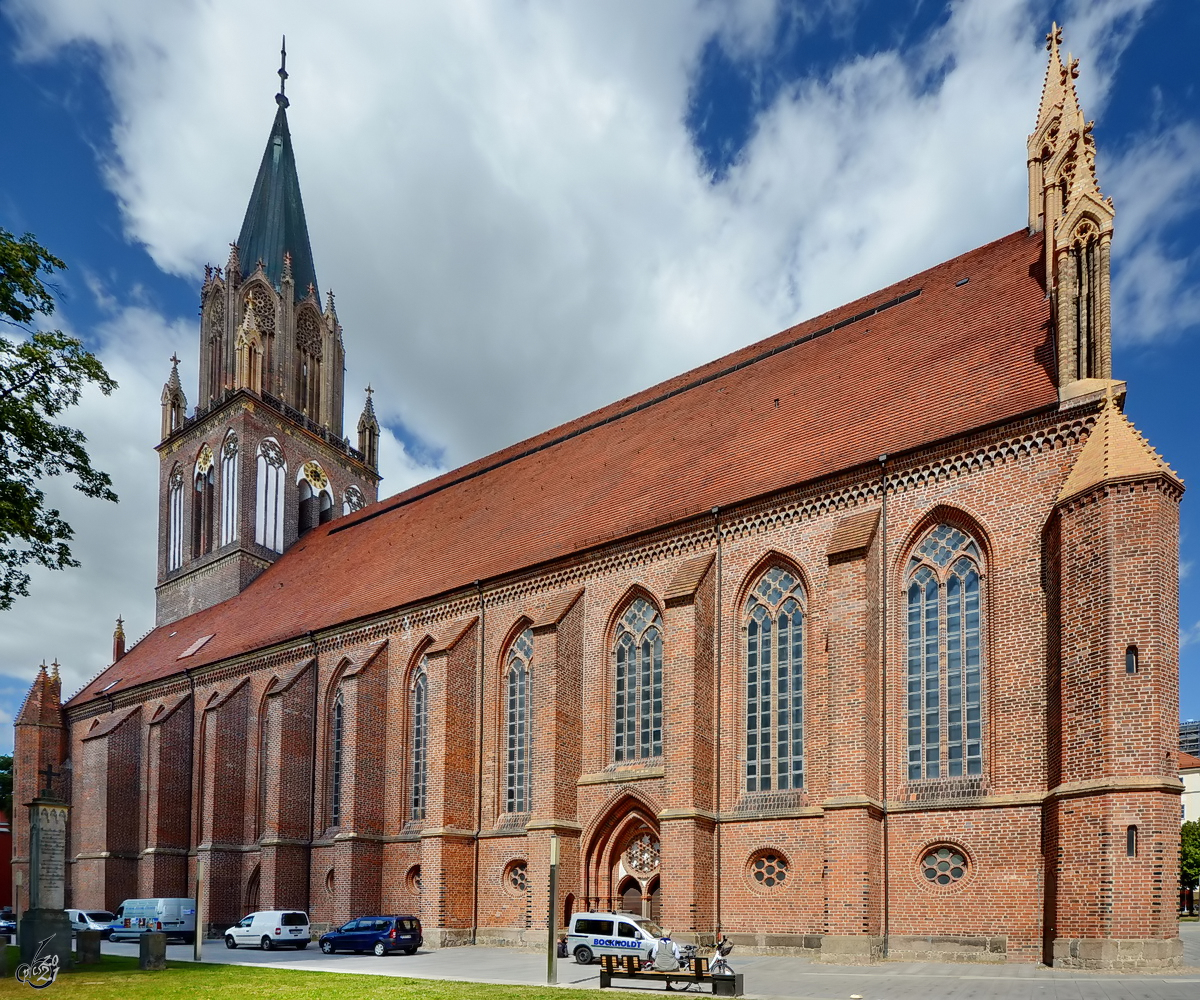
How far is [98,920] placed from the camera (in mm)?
33562

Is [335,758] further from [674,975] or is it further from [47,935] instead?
[674,975]

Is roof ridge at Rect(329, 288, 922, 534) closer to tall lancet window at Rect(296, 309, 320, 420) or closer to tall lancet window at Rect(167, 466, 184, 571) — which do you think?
tall lancet window at Rect(296, 309, 320, 420)

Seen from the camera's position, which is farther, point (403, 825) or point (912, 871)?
point (403, 825)

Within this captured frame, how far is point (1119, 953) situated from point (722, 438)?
47.9 ft

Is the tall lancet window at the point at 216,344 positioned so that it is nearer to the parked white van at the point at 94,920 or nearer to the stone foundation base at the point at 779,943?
the parked white van at the point at 94,920

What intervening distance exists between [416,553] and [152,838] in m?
13.3

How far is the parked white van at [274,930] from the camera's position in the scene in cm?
2866

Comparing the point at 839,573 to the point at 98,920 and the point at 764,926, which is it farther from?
the point at 98,920

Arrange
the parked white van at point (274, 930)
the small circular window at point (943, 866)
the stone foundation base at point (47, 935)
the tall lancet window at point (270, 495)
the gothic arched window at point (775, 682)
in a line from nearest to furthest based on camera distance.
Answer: the small circular window at point (943, 866) < the stone foundation base at point (47, 935) < the gothic arched window at point (775, 682) < the parked white van at point (274, 930) < the tall lancet window at point (270, 495)

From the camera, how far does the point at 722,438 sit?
90.4 ft

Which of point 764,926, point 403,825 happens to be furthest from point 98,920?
point 764,926

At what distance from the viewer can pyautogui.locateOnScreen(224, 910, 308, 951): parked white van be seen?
94.0ft

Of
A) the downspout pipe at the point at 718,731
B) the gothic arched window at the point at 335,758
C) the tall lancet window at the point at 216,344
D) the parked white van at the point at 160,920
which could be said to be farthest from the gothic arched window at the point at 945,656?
the tall lancet window at the point at 216,344

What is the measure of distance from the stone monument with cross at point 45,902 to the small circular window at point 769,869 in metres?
13.3
